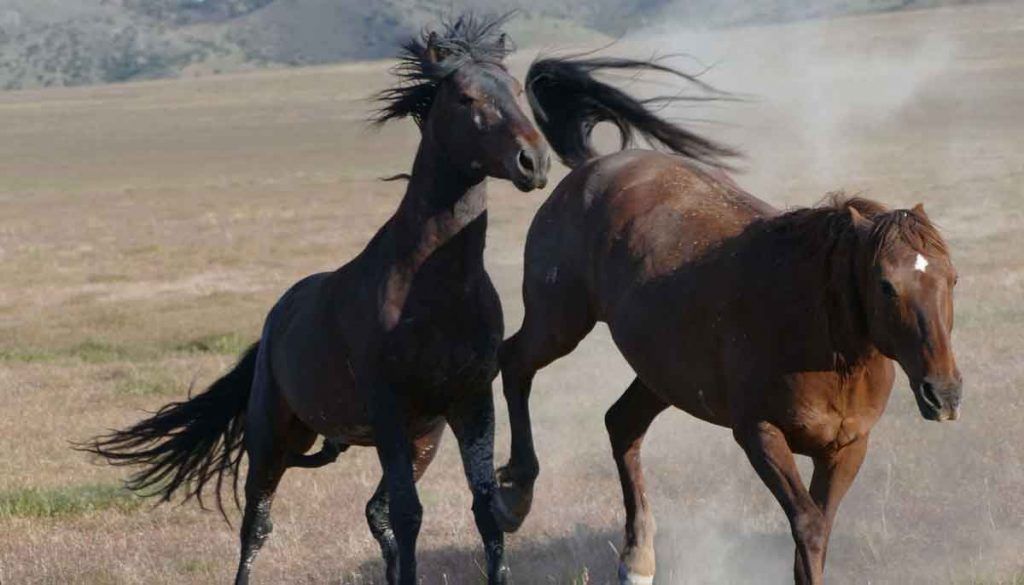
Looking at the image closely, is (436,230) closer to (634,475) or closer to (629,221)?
(629,221)

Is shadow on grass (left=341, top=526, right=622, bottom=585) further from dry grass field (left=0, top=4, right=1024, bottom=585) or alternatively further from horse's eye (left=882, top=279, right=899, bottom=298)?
horse's eye (left=882, top=279, right=899, bottom=298)

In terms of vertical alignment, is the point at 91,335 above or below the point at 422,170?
below

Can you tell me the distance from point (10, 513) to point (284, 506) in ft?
5.26

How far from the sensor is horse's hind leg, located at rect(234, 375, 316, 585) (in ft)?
23.6

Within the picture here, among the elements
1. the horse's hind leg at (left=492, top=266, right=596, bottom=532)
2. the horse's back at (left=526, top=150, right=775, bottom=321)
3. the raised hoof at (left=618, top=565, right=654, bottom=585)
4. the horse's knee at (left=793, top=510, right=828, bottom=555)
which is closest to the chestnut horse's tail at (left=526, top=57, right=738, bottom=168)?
the horse's back at (left=526, top=150, right=775, bottom=321)

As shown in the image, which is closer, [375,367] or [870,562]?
[375,367]

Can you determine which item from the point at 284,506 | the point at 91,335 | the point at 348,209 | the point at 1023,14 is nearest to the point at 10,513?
the point at 284,506

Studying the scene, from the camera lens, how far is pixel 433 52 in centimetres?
628

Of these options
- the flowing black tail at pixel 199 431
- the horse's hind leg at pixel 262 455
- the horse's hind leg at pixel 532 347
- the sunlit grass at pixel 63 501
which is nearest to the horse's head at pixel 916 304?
the horse's hind leg at pixel 532 347

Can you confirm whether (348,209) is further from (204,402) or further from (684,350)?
(684,350)

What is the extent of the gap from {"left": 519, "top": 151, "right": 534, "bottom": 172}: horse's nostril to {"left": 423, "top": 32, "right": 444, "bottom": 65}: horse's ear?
868mm

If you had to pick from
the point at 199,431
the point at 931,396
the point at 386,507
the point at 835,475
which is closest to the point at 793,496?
the point at 835,475

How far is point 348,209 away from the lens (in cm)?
3566

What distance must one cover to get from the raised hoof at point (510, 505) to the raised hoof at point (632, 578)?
1.63ft
